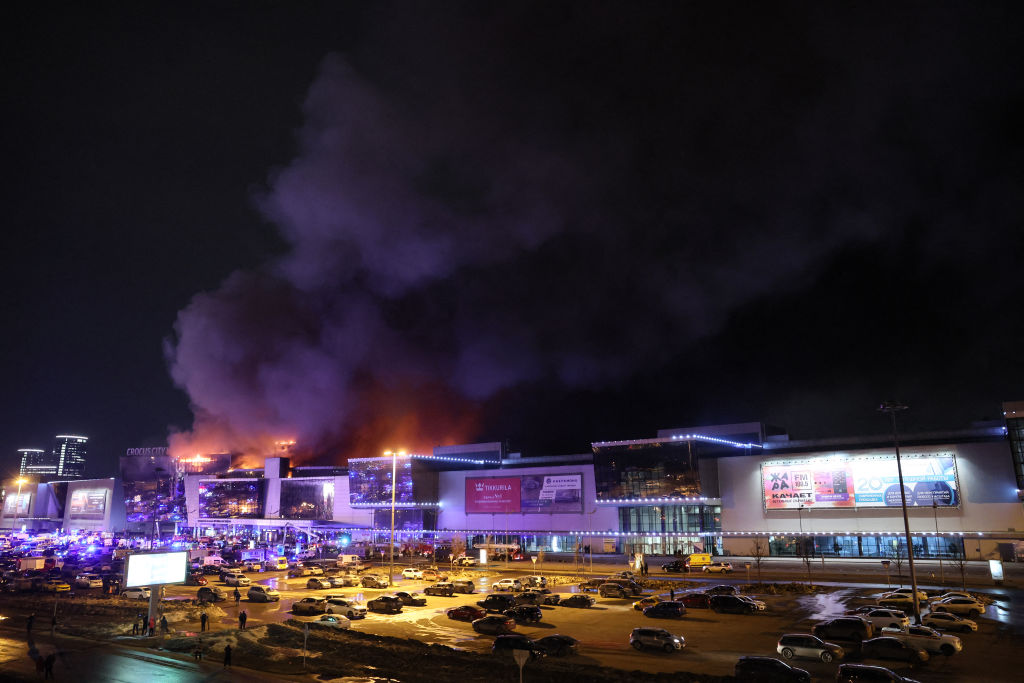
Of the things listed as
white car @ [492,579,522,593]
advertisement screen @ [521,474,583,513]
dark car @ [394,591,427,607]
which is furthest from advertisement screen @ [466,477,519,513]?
dark car @ [394,591,427,607]

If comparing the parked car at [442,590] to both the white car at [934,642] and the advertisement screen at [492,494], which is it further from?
the advertisement screen at [492,494]

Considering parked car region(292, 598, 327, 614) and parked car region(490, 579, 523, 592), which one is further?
parked car region(490, 579, 523, 592)

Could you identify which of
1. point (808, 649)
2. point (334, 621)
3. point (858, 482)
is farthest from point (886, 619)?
point (858, 482)

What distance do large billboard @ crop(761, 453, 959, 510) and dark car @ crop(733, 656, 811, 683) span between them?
1849 inches

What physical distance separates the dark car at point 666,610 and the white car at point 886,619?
9181 mm

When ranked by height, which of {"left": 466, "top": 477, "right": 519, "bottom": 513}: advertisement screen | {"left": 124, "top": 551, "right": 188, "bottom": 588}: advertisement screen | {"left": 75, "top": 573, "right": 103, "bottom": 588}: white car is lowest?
{"left": 75, "top": 573, "right": 103, "bottom": 588}: white car

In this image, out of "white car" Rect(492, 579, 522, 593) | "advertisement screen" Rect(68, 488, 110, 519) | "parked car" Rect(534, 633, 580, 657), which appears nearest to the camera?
"parked car" Rect(534, 633, 580, 657)

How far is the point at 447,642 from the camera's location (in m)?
30.5

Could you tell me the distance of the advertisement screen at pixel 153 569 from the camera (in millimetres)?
34750

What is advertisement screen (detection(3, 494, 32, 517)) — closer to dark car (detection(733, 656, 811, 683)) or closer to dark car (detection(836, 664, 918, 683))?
dark car (detection(733, 656, 811, 683))

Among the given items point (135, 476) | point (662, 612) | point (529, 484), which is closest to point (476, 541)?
point (529, 484)

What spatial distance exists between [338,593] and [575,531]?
3843 centimetres

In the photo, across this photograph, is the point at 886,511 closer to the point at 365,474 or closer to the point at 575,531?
the point at 575,531

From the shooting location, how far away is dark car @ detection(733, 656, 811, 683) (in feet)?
71.2
